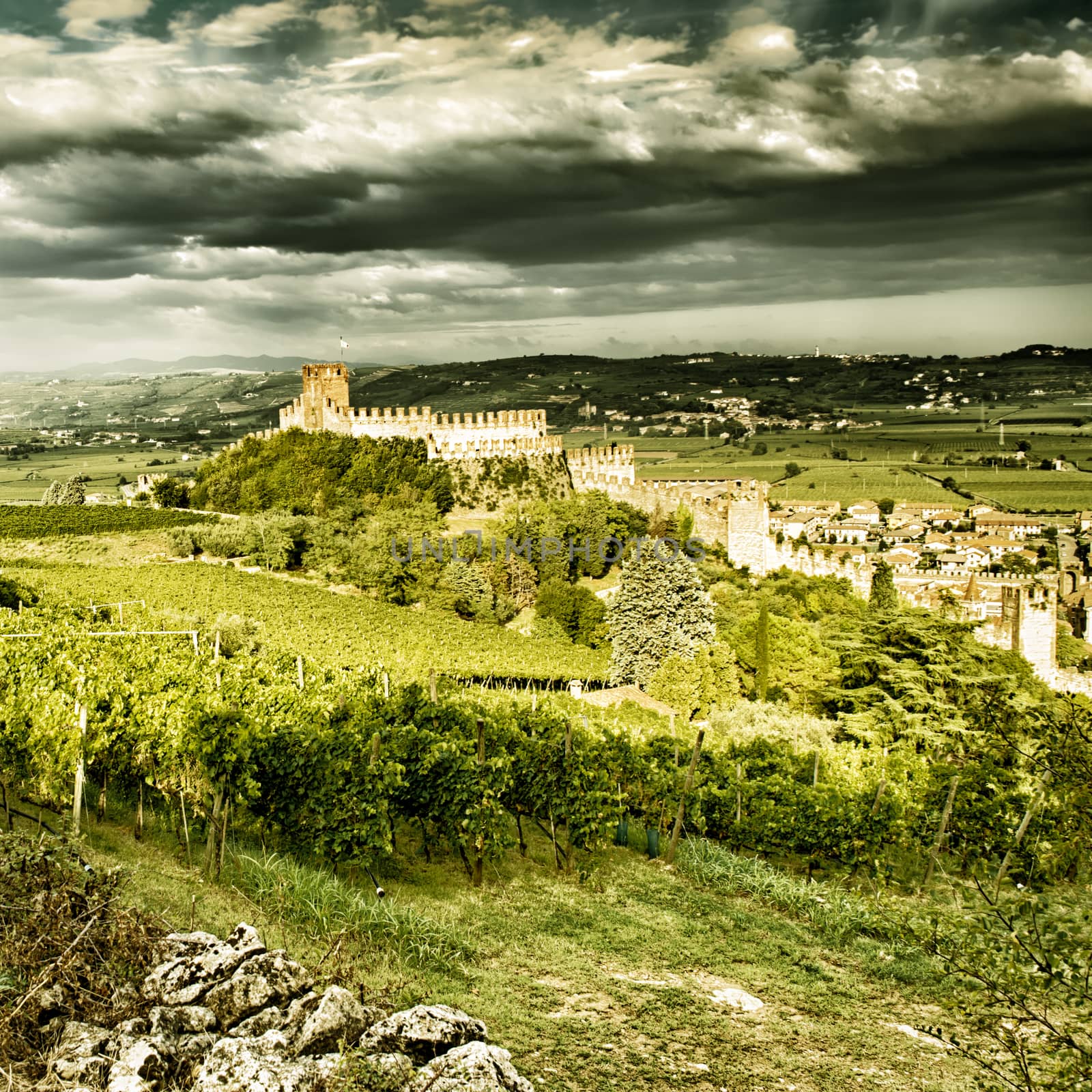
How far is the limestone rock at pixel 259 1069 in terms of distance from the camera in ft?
16.0

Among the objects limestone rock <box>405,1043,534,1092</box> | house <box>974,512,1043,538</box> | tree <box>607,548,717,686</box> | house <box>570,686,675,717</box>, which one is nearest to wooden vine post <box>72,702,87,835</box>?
limestone rock <box>405,1043,534,1092</box>

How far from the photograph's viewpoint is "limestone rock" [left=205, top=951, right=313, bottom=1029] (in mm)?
5617

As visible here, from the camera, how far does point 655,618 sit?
111 ft

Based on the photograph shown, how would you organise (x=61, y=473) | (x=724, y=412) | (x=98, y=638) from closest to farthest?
(x=98, y=638)
(x=61, y=473)
(x=724, y=412)

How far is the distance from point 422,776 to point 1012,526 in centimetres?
8723

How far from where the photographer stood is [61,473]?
8956cm

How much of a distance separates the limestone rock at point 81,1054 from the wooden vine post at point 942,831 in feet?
37.9

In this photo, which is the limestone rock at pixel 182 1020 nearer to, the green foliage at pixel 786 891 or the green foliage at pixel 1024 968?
the green foliage at pixel 1024 968

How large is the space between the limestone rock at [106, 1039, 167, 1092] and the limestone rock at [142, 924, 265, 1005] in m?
0.55

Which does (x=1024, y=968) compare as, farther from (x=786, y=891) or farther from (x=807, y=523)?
(x=807, y=523)

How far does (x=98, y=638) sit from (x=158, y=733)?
24.5 ft

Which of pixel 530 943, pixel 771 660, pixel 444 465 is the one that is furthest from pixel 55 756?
pixel 444 465

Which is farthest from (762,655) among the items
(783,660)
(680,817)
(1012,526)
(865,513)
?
(865,513)

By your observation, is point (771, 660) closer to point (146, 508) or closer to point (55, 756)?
point (55, 756)
